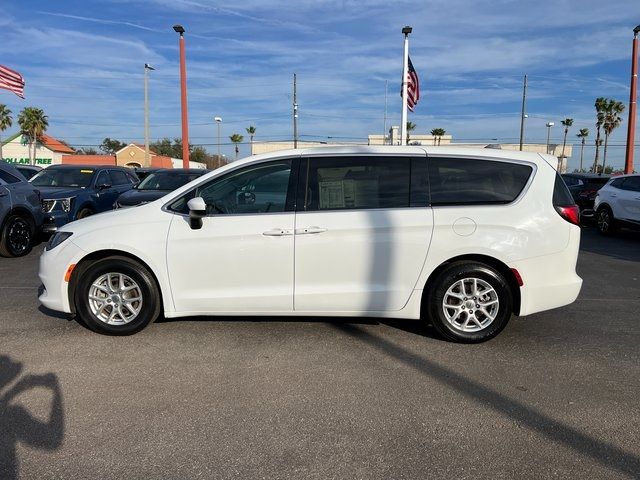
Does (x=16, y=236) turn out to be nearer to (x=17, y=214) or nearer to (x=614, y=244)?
(x=17, y=214)

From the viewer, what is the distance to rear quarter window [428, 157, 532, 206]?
15.8ft

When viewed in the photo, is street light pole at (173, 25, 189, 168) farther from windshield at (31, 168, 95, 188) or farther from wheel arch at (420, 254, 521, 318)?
wheel arch at (420, 254, 521, 318)

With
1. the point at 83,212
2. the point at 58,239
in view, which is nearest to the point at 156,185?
the point at 83,212

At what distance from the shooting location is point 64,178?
1157 centimetres

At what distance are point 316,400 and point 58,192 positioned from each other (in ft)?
29.7

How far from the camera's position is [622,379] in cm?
412

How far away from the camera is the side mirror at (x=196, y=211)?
4.61 meters

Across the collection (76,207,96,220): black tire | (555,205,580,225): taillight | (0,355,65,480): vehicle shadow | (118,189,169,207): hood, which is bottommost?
(0,355,65,480): vehicle shadow

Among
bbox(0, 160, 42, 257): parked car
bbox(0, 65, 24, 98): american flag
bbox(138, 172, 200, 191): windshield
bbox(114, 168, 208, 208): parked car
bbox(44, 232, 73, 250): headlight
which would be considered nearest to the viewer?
bbox(44, 232, 73, 250): headlight

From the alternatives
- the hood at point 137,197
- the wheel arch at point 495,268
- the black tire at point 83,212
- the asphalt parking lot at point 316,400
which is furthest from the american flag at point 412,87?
the wheel arch at point 495,268

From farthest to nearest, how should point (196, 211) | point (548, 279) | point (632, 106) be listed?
point (632, 106)
point (548, 279)
point (196, 211)

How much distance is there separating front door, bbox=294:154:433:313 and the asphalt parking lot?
47 centimetres

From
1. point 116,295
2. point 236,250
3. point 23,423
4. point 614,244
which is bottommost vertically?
point 23,423

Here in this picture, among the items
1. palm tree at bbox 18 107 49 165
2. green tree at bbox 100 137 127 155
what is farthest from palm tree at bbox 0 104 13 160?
green tree at bbox 100 137 127 155
